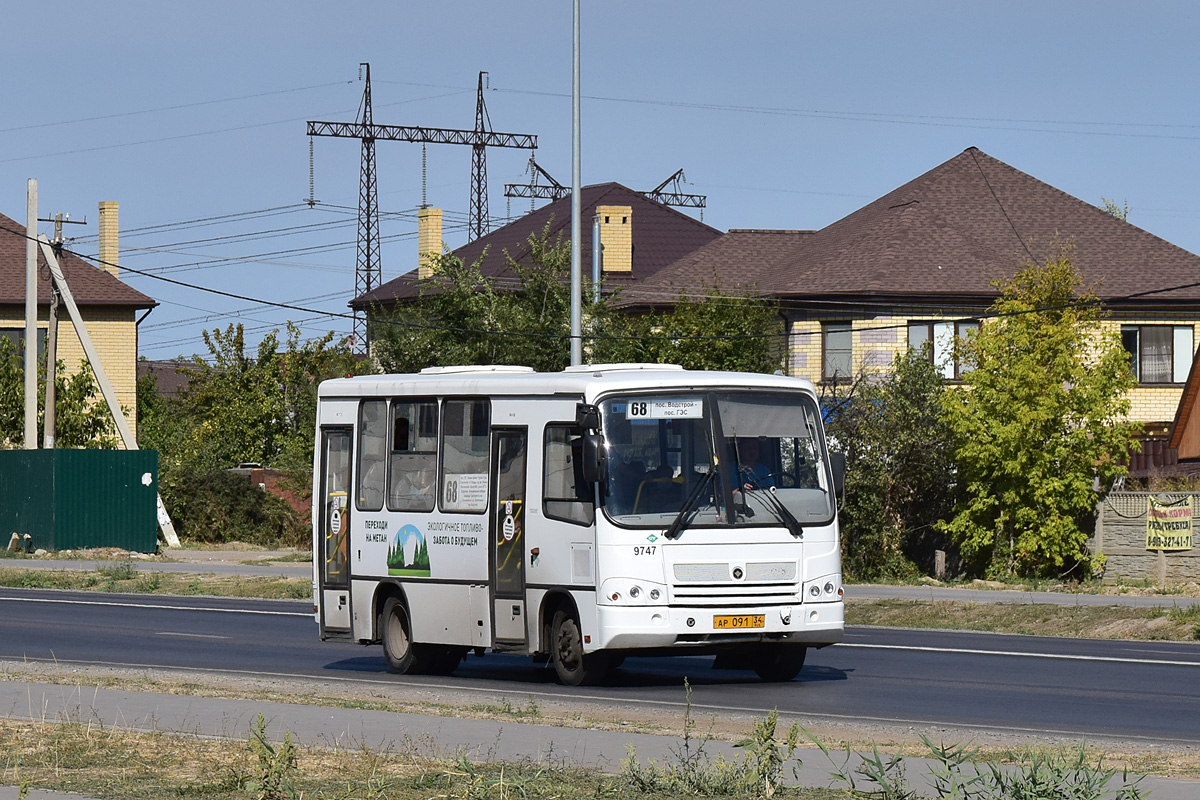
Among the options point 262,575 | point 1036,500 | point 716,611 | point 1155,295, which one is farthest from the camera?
point 1155,295

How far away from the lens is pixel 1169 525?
3027cm

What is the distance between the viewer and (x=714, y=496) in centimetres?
1648

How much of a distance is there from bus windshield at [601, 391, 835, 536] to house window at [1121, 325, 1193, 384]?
3203 centimetres

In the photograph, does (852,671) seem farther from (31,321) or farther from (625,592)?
(31,321)

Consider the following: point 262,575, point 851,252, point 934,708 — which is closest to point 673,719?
point 934,708

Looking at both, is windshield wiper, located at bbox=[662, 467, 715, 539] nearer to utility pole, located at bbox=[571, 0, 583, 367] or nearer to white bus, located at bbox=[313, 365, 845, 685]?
white bus, located at bbox=[313, 365, 845, 685]

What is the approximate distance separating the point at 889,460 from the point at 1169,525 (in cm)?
536

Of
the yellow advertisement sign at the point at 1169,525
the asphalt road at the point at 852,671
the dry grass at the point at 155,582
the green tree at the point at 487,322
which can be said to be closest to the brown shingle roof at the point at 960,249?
the green tree at the point at 487,322

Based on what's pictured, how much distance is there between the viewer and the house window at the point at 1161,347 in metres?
47.0

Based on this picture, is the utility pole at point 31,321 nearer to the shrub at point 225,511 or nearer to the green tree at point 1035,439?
the shrub at point 225,511

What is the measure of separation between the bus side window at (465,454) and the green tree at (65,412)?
1289 inches

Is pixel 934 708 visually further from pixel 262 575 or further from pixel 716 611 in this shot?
pixel 262 575

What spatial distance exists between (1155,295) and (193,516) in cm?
2555

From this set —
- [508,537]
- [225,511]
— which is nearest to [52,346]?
[225,511]
